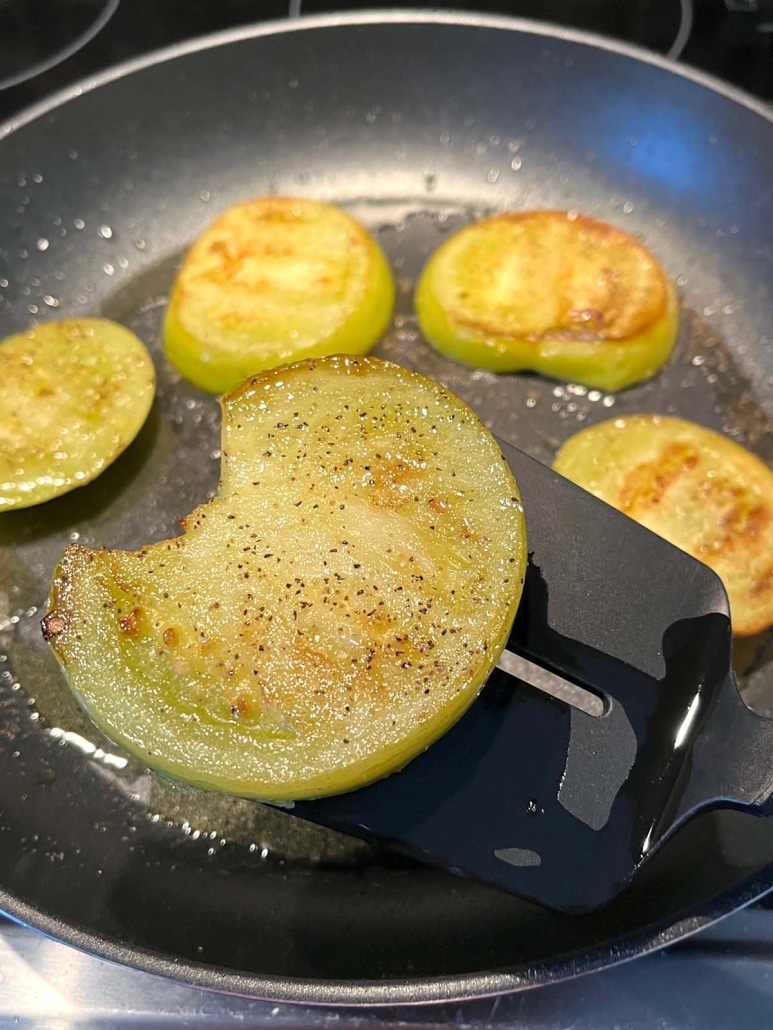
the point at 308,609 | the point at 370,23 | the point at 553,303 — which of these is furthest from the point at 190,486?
the point at 370,23

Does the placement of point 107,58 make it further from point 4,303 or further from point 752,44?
point 752,44

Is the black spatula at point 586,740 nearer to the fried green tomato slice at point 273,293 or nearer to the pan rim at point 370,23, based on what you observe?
the fried green tomato slice at point 273,293

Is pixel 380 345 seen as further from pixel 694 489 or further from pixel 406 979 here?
pixel 406 979

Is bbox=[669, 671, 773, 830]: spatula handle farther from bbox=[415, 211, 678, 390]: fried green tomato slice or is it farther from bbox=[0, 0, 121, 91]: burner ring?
bbox=[0, 0, 121, 91]: burner ring

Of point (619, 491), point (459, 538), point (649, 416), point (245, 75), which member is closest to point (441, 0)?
point (245, 75)

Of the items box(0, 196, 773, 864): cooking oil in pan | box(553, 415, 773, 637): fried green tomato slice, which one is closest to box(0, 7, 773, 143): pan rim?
box(0, 196, 773, 864): cooking oil in pan

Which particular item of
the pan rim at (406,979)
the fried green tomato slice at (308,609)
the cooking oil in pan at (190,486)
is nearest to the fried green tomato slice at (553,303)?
the cooking oil in pan at (190,486)
